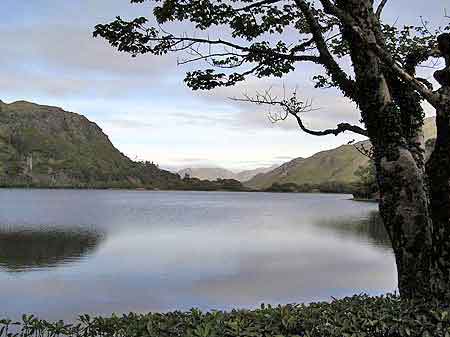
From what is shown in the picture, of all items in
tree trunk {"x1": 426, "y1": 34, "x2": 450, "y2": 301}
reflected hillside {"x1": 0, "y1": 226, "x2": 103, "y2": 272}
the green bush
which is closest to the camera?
the green bush

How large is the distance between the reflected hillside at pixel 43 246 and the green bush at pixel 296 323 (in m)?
28.0

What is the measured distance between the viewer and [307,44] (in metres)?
11.0

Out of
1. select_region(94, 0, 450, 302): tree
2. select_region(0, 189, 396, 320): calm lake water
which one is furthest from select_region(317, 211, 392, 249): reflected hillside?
select_region(94, 0, 450, 302): tree

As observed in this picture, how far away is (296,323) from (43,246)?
137ft

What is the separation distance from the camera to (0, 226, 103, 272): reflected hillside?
3518 cm

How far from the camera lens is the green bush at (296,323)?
6.43 m

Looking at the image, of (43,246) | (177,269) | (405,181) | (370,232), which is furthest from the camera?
(370,232)

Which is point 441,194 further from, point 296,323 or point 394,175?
point 296,323

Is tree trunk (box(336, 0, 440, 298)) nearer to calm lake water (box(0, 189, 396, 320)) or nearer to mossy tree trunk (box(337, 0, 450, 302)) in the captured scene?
mossy tree trunk (box(337, 0, 450, 302))

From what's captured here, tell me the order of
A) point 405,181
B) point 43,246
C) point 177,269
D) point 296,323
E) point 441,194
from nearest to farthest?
point 296,323
point 441,194
point 405,181
point 177,269
point 43,246

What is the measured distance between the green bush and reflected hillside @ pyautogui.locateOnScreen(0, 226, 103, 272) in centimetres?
2796

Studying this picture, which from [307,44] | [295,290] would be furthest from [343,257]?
[307,44]

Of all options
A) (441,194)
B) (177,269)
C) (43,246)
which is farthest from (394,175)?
(43,246)

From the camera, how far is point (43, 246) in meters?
44.5
